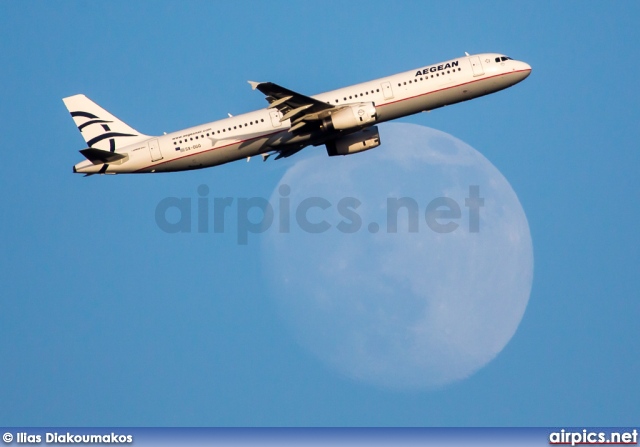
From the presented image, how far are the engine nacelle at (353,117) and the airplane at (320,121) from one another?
74 mm

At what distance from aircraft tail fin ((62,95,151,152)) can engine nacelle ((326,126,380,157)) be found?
1543 cm

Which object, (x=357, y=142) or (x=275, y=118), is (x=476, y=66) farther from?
(x=275, y=118)

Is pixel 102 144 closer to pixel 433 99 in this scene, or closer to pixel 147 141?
pixel 147 141

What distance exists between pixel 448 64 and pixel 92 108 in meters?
30.0

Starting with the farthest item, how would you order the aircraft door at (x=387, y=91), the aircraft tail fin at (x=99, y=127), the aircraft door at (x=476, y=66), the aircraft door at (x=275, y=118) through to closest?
1. the aircraft tail fin at (x=99, y=127)
2. the aircraft door at (x=476, y=66)
3. the aircraft door at (x=275, y=118)
4. the aircraft door at (x=387, y=91)

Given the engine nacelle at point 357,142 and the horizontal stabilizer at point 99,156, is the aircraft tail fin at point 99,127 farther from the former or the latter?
the engine nacelle at point 357,142

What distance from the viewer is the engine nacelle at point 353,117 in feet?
253

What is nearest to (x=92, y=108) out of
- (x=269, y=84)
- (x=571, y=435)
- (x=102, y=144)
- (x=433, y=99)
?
(x=102, y=144)

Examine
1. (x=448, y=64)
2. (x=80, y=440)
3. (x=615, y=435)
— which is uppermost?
(x=448, y=64)

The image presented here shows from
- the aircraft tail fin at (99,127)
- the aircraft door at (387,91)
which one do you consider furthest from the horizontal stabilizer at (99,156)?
the aircraft door at (387,91)

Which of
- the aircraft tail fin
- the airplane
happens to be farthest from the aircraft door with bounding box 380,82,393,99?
the aircraft tail fin

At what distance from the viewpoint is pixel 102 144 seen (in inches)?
3381

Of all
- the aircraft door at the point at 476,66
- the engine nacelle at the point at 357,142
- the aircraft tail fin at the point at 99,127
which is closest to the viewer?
the aircraft door at the point at 476,66

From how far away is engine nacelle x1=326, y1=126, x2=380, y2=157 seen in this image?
268ft
